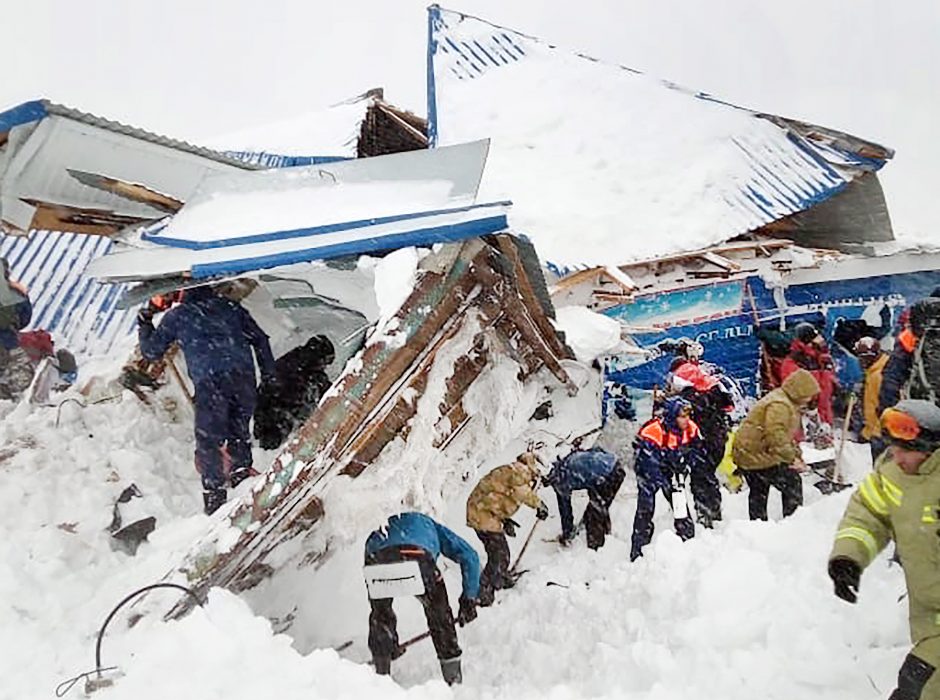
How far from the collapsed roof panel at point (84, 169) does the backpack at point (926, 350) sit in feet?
15.2

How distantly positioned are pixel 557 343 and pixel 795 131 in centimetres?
780

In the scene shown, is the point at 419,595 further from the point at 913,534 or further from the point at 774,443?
the point at 774,443

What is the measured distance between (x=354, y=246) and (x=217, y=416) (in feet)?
6.90

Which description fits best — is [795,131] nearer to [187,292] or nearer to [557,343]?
[557,343]

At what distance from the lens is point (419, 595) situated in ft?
15.7

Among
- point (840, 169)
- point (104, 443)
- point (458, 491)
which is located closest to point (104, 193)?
point (104, 443)

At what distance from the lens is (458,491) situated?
5852mm

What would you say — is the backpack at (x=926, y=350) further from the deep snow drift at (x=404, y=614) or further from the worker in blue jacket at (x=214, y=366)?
the worker in blue jacket at (x=214, y=366)

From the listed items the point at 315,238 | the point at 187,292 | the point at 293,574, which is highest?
the point at 315,238

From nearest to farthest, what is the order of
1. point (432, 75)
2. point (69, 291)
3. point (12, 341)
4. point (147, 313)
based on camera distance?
point (147, 313)
point (12, 341)
point (69, 291)
point (432, 75)

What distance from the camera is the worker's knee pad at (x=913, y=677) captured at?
334 cm

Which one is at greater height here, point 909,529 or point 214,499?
point 909,529

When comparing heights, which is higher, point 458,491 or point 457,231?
point 457,231

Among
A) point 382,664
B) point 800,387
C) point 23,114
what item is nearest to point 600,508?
point 800,387
